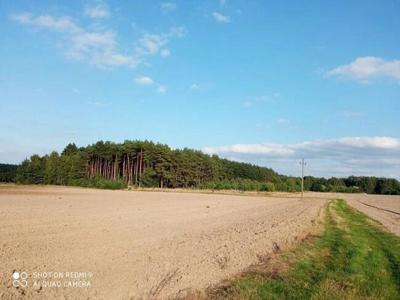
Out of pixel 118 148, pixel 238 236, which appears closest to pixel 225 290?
pixel 238 236

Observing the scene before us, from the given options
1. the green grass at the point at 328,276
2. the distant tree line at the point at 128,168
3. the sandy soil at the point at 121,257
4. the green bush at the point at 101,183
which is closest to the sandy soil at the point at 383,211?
the green grass at the point at 328,276

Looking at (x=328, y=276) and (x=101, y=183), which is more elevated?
(x=101, y=183)

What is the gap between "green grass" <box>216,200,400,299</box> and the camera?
10.5 metres

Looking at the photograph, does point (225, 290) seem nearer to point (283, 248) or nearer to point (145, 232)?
point (283, 248)

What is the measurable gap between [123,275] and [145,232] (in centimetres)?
923

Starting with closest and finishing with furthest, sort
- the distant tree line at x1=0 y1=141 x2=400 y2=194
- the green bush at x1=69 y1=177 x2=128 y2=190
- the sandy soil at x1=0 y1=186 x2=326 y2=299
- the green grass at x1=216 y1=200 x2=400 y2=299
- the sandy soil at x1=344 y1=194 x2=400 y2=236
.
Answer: the sandy soil at x1=0 y1=186 x2=326 y2=299 → the green grass at x1=216 y1=200 x2=400 y2=299 → the sandy soil at x1=344 y1=194 x2=400 y2=236 → the green bush at x1=69 y1=177 x2=128 y2=190 → the distant tree line at x1=0 y1=141 x2=400 y2=194

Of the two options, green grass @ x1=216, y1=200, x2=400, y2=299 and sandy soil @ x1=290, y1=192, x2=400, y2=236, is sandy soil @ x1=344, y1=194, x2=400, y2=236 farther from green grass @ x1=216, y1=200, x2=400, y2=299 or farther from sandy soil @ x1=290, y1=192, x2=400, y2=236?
green grass @ x1=216, y1=200, x2=400, y2=299

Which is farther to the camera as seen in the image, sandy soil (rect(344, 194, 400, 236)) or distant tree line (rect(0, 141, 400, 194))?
distant tree line (rect(0, 141, 400, 194))

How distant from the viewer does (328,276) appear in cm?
1249

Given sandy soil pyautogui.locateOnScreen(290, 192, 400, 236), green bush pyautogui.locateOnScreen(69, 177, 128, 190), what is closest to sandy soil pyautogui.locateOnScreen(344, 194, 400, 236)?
sandy soil pyautogui.locateOnScreen(290, 192, 400, 236)

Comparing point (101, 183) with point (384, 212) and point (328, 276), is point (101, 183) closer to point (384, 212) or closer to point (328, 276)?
point (384, 212)

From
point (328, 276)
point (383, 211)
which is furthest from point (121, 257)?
point (383, 211)

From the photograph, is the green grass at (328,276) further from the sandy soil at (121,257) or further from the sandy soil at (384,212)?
the sandy soil at (384,212)

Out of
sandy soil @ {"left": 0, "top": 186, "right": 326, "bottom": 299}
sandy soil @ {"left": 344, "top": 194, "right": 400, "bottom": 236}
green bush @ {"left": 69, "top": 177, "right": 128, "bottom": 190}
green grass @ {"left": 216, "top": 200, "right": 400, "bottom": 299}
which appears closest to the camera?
sandy soil @ {"left": 0, "top": 186, "right": 326, "bottom": 299}
